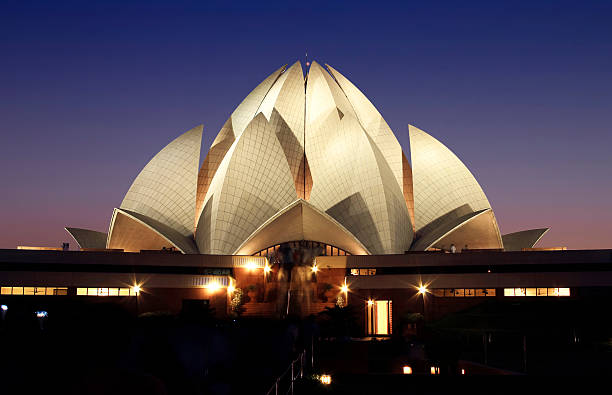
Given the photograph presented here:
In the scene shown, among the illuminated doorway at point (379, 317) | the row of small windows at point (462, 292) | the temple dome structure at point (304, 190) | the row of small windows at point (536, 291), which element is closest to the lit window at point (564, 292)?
the row of small windows at point (536, 291)

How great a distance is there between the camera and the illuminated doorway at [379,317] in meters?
32.0

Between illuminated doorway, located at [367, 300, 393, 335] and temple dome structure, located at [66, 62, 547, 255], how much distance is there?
15.3 ft

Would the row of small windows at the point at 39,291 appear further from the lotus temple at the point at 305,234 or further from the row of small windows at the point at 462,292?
the row of small windows at the point at 462,292

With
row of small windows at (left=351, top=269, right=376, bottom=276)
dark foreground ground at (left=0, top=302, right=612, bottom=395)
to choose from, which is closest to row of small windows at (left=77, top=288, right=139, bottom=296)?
row of small windows at (left=351, top=269, right=376, bottom=276)

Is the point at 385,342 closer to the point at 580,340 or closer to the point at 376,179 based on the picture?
the point at 580,340

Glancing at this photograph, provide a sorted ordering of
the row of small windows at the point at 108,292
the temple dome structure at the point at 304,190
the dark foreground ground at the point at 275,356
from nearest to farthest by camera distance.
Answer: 1. the dark foreground ground at the point at 275,356
2. the row of small windows at the point at 108,292
3. the temple dome structure at the point at 304,190

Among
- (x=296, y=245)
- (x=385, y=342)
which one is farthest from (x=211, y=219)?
(x=385, y=342)

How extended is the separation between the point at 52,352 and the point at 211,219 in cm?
3212

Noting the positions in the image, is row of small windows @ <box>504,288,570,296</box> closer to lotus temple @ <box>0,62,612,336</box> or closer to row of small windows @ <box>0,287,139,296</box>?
lotus temple @ <box>0,62,612,336</box>

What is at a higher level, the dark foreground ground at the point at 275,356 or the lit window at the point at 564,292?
the lit window at the point at 564,292

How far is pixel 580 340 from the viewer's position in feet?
65.1

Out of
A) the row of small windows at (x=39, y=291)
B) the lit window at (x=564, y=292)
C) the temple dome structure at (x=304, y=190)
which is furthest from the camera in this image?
the temple dome structure at (x=304, y=190)

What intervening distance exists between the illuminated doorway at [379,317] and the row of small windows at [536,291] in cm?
654

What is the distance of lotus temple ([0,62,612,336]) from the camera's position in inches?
1261
